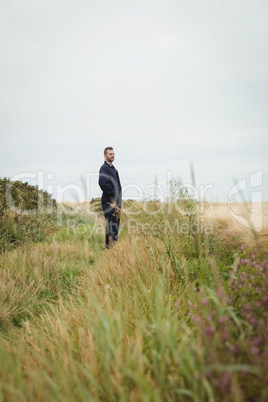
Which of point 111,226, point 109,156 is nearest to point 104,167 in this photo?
point 109,156

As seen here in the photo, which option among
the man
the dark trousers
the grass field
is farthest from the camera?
the dark trousers

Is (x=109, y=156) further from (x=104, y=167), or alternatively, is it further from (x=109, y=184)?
(x=109, y=184)

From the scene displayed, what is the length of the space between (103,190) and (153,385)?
554 cm

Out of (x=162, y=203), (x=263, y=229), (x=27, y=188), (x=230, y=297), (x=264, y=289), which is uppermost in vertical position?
(x=27, y=188)

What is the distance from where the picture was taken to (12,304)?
3.46 metres

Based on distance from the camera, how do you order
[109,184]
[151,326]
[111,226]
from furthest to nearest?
[111,226] → [109,184] → [151,326]

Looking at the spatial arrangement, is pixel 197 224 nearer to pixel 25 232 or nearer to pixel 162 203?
pixel 162 203

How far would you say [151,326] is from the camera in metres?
1.69

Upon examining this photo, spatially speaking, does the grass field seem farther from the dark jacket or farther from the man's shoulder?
the man's shoulder

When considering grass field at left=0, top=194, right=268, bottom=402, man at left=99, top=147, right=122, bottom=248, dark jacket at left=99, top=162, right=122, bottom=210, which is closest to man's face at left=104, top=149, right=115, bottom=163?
man at left=99, top=147, right=122, bottom=248

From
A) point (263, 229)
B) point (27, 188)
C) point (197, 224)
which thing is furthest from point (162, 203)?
point (27, 188)

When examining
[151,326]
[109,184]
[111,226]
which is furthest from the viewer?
[111,226]

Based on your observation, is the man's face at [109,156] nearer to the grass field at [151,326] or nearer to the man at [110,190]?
the man at [110,190]

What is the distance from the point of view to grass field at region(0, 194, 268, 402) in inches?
54.4
